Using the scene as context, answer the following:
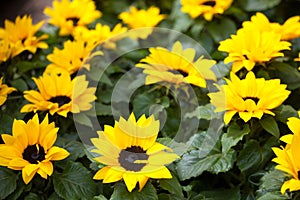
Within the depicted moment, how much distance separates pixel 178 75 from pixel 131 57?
0.38m

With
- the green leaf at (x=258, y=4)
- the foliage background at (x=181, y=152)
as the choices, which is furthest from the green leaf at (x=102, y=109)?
the green leaf at (x=258, y=4)

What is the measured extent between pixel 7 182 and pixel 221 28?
3.05 ft

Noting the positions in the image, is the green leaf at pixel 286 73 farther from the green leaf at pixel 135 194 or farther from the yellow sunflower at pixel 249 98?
the green leaf at pixel 135 194

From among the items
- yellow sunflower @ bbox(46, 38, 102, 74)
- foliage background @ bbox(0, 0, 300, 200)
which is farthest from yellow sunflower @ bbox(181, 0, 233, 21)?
yellow sunflower @ bbox(46, 38, 102, 74)

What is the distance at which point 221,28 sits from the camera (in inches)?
70.9

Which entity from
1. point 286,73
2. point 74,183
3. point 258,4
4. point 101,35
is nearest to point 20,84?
point 101,35

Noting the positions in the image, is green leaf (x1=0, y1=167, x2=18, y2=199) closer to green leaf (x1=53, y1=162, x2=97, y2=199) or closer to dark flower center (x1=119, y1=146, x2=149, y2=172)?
green leaf (x1=53, y1=162, x2=97, y2=199)

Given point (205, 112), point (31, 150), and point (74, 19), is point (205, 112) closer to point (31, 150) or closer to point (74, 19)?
point (31, 150)

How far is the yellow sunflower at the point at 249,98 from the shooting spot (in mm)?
1231

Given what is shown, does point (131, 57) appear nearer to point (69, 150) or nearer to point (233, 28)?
point (233, 28)

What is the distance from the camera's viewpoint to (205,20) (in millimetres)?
1813

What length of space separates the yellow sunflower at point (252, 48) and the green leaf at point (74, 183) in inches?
19.4

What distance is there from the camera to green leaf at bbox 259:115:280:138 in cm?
125

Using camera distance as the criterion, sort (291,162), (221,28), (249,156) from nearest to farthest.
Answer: (291,162) < (249,156) < (221,28)
